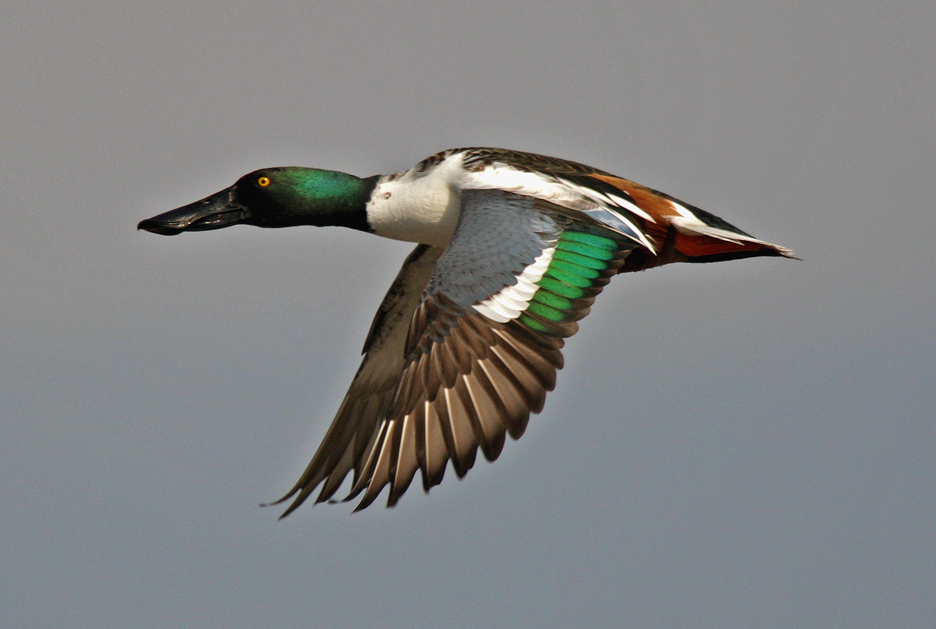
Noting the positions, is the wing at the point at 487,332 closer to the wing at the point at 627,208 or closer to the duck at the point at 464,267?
the duck at the point at 464,267

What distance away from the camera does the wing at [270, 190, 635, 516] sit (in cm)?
625

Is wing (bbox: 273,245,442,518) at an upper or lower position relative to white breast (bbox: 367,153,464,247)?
lower

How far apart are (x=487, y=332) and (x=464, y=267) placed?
35cm

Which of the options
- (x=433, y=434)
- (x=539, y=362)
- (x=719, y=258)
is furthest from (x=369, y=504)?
(x=719, y=258)

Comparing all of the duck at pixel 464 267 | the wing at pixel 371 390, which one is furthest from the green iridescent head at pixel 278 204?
the wing at pixel 371 390

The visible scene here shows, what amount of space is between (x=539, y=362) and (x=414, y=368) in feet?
1.99

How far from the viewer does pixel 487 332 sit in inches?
255

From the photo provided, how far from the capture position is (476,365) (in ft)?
21.1

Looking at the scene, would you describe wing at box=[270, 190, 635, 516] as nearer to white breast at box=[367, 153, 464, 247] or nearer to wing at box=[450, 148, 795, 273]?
wing at box=[450, 148, 795, 273]

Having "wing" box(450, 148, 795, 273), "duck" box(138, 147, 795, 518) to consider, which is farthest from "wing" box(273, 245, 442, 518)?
"wing" box(450, 148, 795, 273)

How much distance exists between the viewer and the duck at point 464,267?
632 centimetres

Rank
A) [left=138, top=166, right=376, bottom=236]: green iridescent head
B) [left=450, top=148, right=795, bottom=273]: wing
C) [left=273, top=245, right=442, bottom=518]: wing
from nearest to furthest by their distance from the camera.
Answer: [left=450, top=148, right=795, bottom=273]: wing, [left=273, top=245, right=442, bottom=518]: wing, [left=138, top=166, right=376, bottom=236]: green iridescent head

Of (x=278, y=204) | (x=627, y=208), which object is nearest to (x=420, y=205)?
(x=278, y=204)

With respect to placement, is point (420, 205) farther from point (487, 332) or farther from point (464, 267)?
point (487, 332)
